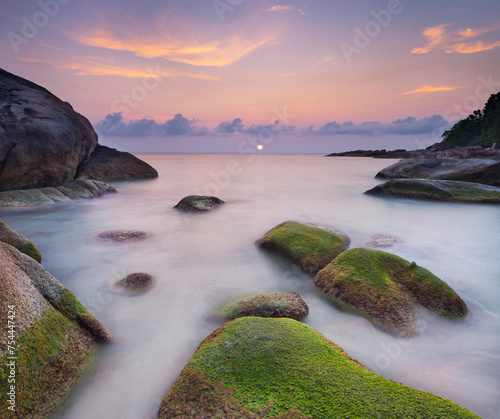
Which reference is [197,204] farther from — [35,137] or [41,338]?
[41,338]

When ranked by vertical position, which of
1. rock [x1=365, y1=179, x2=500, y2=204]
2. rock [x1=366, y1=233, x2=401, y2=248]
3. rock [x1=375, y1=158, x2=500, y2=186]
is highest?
rock [x1=375, y1=158, x2=500, y2=186]

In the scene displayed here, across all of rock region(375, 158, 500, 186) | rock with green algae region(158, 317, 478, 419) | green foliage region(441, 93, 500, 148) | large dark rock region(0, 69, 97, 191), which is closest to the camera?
rock with green algae region(158, 317, 478, 419)

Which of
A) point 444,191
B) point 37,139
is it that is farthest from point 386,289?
point 37,139

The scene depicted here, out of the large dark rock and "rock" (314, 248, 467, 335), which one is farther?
the large dark rock

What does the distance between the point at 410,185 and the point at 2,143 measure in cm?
1774

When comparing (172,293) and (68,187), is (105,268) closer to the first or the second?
(172,293)

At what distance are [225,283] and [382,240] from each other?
4.65 meters

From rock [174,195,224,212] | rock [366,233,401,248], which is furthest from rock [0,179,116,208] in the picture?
rock [366,233,401,248]

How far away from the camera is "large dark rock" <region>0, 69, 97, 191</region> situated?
11812 mm

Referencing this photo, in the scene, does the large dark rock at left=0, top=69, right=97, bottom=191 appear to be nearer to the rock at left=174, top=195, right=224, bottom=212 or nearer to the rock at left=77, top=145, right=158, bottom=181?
the rock at left=77, top=145, right=158, bottom=181

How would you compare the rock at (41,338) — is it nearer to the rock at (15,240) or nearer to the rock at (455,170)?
the rock at (15,240)

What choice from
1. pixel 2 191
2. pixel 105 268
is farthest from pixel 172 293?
pixel 2 191

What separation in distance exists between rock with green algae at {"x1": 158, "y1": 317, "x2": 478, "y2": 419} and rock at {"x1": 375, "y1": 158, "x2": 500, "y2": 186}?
16.2 meters

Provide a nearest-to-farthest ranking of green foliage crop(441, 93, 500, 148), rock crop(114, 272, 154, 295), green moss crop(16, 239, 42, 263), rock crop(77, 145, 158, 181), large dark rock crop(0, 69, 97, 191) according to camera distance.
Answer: green moss crop(16, 239, 42, 263) < rock crop(114, 272, 154, 295) < large dark rock crop(0, 69, 97, 191) < rock crop(77, 145, 158, 181) < green foliage crop(441, 93, 500, 148)
